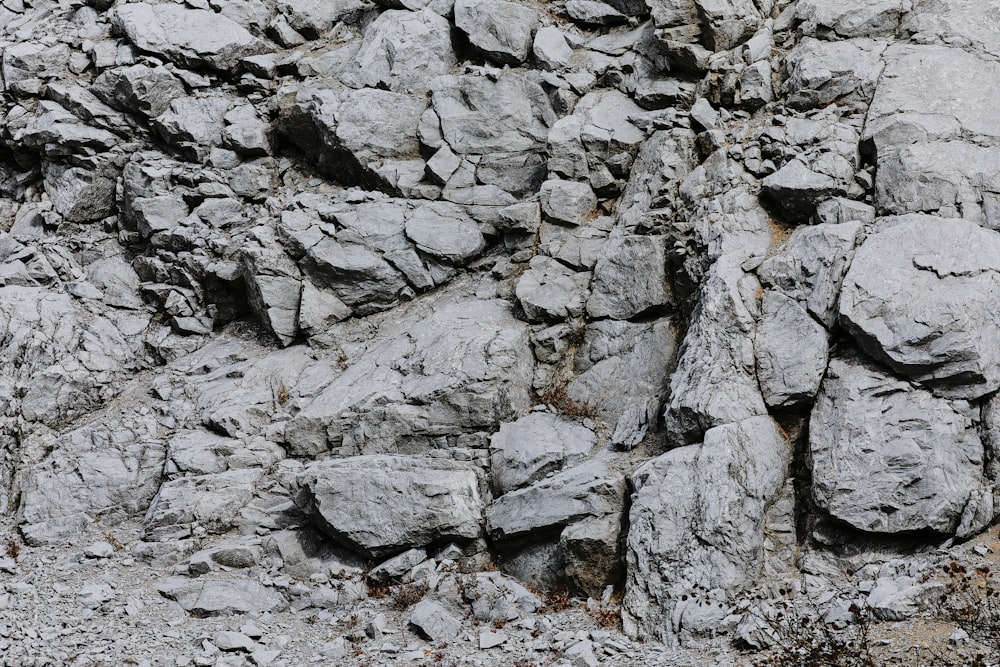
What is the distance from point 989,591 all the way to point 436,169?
11956 millimetres

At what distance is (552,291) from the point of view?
1360 cm

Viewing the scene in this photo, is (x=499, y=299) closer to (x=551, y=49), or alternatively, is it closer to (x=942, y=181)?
(x=551, y=49)

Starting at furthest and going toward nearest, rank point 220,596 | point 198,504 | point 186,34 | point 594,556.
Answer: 1. point 186,34
2. point 198,504
3. point 220,596
4. point 594,556

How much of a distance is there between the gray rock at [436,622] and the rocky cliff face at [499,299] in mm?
141

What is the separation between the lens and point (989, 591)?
823cm

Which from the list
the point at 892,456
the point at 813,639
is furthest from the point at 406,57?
the point at 813,639

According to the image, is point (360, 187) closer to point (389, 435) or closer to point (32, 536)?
point (389, 435)

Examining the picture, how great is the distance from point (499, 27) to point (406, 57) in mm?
2213

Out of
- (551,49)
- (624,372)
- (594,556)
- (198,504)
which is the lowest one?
(198,504)

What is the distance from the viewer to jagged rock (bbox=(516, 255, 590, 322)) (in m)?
13.4

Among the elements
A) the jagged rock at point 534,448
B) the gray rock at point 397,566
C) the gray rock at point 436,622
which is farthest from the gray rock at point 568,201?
the gray rock at point 436,622

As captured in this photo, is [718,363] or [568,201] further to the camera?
[568,201]

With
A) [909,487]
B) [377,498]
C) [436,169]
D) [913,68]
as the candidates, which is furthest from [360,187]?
[909,487]

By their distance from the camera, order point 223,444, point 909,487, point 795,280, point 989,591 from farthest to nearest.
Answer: point 223,444, point 795,280, point 909,487, point 989,591
